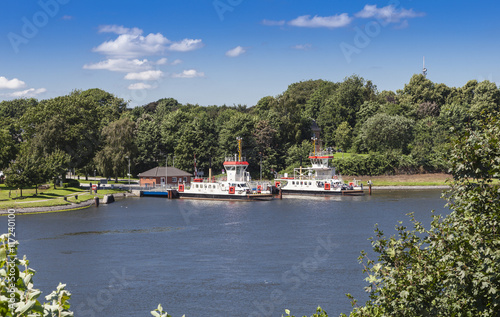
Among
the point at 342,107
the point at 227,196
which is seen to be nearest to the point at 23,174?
the point at 227,196

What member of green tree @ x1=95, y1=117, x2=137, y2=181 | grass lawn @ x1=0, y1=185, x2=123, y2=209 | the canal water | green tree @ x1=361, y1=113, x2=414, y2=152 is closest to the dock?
grass lawn @ x1=0, y1=185, x2=123, y2=209

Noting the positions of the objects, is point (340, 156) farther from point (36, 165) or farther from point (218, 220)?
point (36, 165)

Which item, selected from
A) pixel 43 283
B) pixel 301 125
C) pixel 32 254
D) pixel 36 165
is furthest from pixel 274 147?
pixel 43 283

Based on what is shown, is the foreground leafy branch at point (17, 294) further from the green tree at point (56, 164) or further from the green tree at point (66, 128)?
the green tree at point (66, 128)

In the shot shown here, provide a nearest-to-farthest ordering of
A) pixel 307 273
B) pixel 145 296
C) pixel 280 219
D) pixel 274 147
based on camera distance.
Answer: pixel 145 296, pixel 307 273, pixel 280 219, pixel 274 147

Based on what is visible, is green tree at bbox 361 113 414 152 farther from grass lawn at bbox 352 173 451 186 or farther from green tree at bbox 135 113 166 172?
green tree at bbox 135 113 166 172

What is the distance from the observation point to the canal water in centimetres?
3164

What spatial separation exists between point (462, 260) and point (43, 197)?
232 feet

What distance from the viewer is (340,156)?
115812 mm

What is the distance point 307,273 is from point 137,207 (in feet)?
143

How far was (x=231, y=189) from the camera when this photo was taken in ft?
283

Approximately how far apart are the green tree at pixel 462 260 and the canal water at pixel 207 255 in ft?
53.8

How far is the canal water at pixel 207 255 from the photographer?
3164 cm

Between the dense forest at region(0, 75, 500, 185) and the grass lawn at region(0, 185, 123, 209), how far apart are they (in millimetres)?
2780
